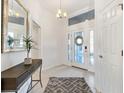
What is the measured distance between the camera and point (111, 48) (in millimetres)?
3191

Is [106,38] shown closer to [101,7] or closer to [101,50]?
[101,50]

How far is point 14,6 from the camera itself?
3.02 m

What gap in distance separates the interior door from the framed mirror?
1.92 metres

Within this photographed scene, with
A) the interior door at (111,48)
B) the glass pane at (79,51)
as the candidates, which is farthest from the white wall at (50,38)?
the interior door at (111,48)

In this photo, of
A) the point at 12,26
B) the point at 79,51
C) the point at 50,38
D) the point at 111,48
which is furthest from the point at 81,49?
the point at 12,26

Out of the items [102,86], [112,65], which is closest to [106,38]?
[112,65]

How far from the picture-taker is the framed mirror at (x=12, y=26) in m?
2.41

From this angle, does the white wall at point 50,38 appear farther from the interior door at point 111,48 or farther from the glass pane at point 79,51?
the interior door at point 111,48

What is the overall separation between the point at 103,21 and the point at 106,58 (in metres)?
0.91

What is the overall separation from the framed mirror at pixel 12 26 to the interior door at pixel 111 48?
6.29 feet

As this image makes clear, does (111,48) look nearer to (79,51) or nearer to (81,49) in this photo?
(81,49)

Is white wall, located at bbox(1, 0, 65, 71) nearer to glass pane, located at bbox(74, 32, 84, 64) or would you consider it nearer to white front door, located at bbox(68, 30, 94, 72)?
white front door, located at bbox(68, 30, 94, 72)

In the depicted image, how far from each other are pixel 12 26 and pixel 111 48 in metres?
2.01

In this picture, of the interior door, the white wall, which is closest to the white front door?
the white wall
